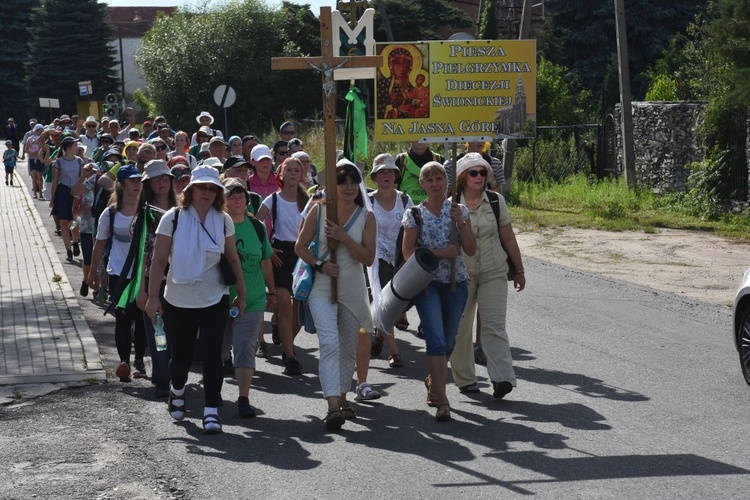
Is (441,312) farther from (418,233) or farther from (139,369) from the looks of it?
(139,369)

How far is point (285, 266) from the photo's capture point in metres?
10.3

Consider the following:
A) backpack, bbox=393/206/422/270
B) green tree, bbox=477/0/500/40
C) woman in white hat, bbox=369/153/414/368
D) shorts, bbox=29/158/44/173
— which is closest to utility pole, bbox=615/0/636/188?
woman in white hat, bbox=369/153/414/368

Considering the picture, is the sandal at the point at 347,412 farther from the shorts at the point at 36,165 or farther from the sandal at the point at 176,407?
the shorts at the point at 36,165

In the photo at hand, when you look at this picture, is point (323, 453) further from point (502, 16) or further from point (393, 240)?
point (502, 16)

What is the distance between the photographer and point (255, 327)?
8445 mm

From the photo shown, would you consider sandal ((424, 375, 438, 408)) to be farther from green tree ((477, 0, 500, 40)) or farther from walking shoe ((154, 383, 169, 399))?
green tree ((477, 0, 500, 40))

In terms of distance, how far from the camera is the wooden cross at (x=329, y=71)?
7.89 m

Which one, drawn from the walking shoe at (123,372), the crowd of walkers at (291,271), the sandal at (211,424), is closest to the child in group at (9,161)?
the crowd of walkers at (291,271)

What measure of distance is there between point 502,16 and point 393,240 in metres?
37.9

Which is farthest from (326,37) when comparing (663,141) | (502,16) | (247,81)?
(247,81)

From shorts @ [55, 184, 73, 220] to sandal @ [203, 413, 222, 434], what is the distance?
10296mm

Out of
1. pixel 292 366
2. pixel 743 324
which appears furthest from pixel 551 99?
pixel 743 324

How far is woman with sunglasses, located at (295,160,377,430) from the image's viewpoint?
26.1 feet

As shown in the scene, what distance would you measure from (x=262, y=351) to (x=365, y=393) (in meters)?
2.36
